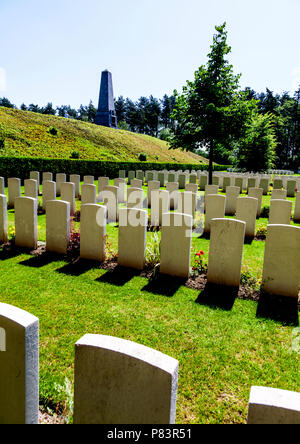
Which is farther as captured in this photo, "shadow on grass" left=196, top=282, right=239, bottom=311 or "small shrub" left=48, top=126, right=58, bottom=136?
"small shrub" left=48, top=126, right=58, bottom=136

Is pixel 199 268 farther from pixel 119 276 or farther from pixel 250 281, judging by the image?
pixel 119 276

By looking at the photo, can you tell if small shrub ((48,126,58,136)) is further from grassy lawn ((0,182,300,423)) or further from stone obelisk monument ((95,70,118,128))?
grassy lawn ((0,182,300,423))

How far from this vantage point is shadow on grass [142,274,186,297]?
5.06 m

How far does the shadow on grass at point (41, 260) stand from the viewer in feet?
19.9

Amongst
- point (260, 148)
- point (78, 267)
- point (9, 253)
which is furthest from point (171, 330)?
point (260, 148)

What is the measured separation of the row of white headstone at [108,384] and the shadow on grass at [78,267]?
3709mm

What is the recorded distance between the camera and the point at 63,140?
122ft

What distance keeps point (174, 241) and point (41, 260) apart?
114 inches

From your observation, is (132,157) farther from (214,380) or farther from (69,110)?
(69,110)

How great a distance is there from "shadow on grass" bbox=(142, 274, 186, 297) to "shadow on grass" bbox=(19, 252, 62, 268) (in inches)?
89.5

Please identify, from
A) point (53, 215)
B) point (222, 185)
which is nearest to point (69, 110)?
point (222, 185)

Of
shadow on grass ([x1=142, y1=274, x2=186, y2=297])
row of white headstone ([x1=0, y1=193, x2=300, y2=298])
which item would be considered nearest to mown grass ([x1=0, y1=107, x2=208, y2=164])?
row of white headstone ([x1=0, y1=193, x2=300, y2=298])

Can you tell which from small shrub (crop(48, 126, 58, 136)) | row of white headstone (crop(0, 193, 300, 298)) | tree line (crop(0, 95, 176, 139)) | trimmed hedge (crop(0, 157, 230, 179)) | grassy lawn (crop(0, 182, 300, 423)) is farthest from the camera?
tree line (crop(0, 95, 176, 139))
